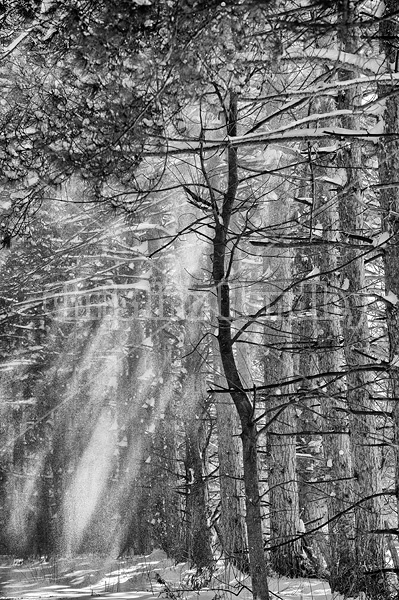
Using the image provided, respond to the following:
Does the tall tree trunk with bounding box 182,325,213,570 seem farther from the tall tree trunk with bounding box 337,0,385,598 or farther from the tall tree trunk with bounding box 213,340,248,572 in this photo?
the tall tree trunk with bounding box 337,0,385,598

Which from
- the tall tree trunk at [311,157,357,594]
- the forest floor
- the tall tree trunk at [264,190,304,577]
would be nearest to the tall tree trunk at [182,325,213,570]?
the forest floor

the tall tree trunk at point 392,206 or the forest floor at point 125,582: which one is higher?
the tall tree trunk at point 392,206

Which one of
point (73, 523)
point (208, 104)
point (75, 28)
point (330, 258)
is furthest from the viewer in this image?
point (73, 523)

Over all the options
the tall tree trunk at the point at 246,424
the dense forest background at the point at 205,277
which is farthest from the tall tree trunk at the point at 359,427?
the tall tree trunk at the point at 246,424

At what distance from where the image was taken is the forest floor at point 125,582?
960cm

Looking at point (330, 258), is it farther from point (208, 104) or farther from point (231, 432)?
point (208, 104)

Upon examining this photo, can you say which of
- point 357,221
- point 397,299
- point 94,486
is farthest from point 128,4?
point 94,486

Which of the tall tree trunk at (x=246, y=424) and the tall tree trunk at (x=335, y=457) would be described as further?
the tall tree trunk at (x=335, y=457)

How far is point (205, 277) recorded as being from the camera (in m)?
15.9

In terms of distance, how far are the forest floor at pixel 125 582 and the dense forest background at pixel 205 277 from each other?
1.60 feet

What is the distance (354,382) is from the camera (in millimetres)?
8852

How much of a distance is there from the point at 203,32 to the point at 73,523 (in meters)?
19.5

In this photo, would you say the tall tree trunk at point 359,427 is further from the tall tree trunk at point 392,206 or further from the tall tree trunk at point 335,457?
the tall tree trunk at point 392,206

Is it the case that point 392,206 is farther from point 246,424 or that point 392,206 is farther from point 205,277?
point 205,277
